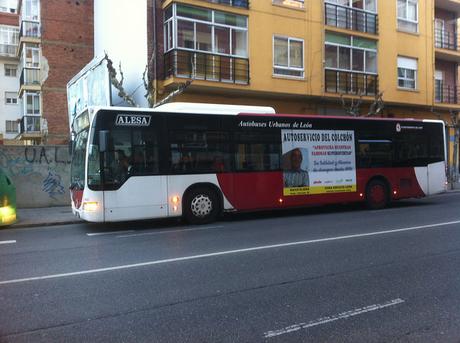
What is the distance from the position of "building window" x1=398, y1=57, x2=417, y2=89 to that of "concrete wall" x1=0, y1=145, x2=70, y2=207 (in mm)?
18144

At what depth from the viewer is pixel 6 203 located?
40.4 ft

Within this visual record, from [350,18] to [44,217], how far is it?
58.5 ft

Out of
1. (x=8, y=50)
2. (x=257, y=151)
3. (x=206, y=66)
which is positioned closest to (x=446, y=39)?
(x=206, y=66)

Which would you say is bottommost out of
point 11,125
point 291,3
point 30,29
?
point 11,125

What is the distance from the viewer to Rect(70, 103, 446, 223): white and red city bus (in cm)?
1088

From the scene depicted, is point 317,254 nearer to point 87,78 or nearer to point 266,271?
point 266,271

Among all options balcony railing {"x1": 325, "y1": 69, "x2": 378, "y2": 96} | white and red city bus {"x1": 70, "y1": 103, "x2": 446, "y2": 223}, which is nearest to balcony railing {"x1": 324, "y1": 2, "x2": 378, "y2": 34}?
balcony railing {"x1": 325, "y1": 69, "x2": 378, "y2": 96}

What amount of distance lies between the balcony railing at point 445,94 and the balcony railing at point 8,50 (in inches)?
1475

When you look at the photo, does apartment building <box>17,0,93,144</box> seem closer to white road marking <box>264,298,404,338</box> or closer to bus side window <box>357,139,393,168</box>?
bus side window <box>357,139,393,168</box>

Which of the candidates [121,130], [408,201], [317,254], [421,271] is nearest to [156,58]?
Answer: [121,130]

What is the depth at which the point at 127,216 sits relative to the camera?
11.0 metres

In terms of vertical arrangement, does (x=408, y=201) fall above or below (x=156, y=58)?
→ below

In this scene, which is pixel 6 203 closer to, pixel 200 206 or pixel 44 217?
pixel 44 217

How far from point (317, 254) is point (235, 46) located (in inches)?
579
